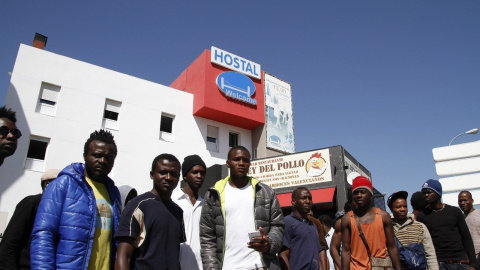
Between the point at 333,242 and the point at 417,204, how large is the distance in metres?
1.68

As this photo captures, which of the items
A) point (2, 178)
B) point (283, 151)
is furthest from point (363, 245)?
point (283, 151)

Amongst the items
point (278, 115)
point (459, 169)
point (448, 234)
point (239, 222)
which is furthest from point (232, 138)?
point (239, 222)

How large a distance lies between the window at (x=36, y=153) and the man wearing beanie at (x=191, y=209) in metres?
14.5

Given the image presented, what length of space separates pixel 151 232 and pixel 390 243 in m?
2.50

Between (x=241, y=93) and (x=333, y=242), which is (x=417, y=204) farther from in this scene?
(x=241, y=93)

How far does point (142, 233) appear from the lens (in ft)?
8.99

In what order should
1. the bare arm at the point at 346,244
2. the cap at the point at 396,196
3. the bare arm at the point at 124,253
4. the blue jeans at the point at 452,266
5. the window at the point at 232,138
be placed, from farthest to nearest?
the window at the point at 232,138
the cap at the point at 396,196
the blue jeans at the point at 452,266
the bare arm at the point at 346,244
the bare arm at the point at 124,253

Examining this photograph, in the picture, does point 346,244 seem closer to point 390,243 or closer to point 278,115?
point 390,243

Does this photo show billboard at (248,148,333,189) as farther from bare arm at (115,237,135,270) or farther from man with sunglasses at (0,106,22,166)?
man with sunglasses at (0,106,22,166)

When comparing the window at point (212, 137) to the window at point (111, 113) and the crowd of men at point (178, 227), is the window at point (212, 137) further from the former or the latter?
the crowd of men at point (178, 227)

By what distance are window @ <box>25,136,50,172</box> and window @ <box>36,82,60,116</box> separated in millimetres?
1429

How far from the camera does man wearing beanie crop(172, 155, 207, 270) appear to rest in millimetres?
3396

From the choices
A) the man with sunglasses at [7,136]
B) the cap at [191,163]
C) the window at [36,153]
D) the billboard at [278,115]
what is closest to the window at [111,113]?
the window at [36,153]

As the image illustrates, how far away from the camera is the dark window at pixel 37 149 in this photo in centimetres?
1570
